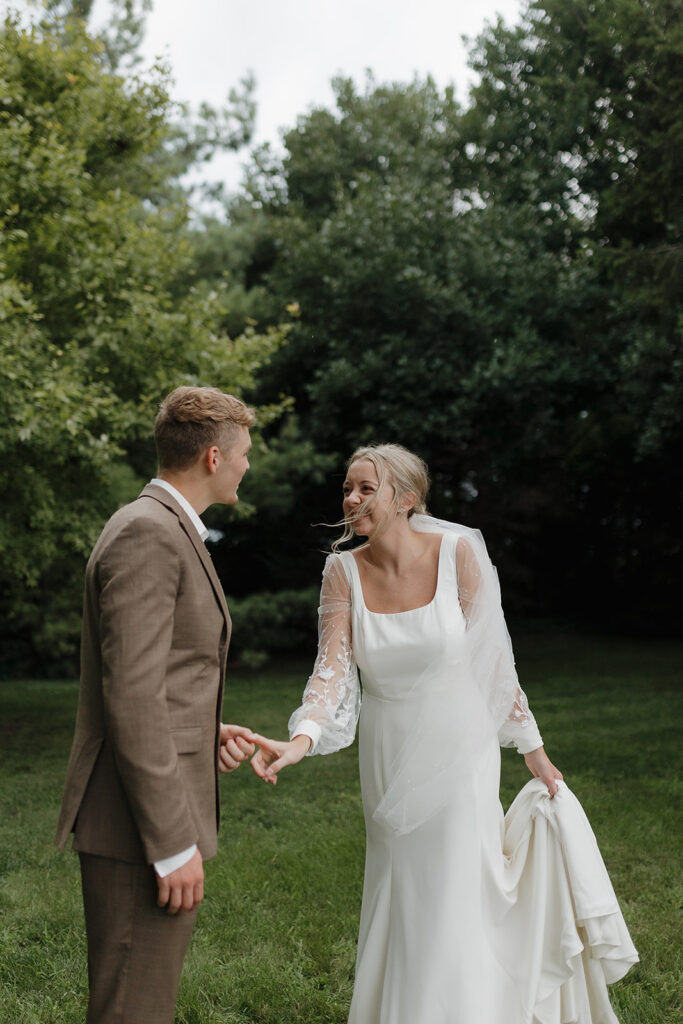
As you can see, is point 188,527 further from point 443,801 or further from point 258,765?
point 443,801

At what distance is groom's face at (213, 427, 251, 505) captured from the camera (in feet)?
8.45

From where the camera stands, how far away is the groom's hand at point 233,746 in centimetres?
281

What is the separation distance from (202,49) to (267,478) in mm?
6550

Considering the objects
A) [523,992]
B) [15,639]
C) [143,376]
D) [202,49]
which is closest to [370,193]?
[202,49]

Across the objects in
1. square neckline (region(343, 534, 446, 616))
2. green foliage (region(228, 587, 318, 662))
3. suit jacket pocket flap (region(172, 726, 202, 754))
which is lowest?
green foliage (region(228, 587, 318, 662))

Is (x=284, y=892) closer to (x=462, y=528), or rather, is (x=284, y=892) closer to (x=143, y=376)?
(x=462, y=528)

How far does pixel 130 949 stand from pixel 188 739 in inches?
20.7

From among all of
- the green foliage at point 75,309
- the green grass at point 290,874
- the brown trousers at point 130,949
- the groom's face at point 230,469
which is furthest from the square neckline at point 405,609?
the green foliage at point 75,309

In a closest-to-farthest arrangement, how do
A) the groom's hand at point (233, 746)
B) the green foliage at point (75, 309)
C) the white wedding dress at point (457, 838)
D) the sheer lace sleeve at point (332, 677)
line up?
1. the groom's hand at point (233, 746)
2. the white wedding dress at point (457, 838)
3. the sheer lace sleeve at point (332, 677)
4. the green foliage at point (75, 309)

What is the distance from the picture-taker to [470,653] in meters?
3.33

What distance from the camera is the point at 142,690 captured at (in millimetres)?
2180

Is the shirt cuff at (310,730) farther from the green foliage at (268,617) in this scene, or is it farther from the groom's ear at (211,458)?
the green foliage at (268,617)

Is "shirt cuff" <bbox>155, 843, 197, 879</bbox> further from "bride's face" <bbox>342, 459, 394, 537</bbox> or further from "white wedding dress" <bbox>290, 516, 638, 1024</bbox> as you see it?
"bride's face" <bbox>342, 459, 394, 537</bbox>

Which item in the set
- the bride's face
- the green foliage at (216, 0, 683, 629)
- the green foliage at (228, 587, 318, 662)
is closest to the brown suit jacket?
the bride's face
